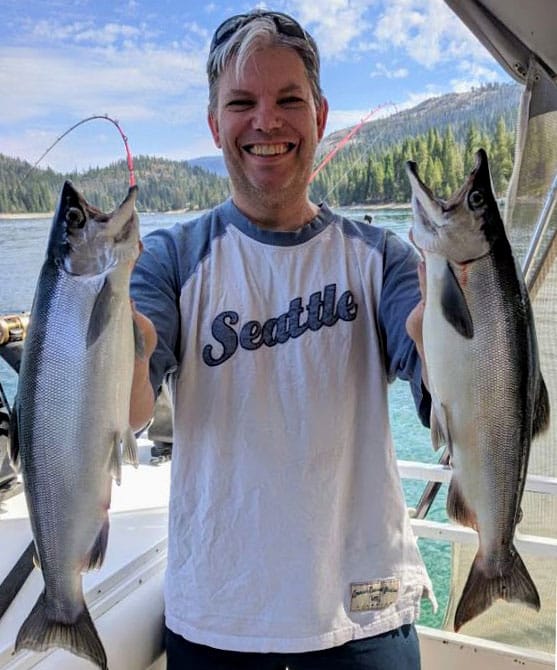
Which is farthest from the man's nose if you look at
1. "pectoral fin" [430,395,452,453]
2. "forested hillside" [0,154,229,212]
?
"forested hillside" [0,154,229,212]

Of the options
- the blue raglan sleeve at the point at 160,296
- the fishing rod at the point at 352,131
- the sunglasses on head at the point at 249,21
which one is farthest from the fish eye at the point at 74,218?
the fishing rod at the point at 352,131

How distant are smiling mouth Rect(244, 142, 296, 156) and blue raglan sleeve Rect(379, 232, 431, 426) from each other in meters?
0.33

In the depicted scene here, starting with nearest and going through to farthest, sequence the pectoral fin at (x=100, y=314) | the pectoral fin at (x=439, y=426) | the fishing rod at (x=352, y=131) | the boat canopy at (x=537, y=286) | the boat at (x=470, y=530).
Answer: the pectoral fin at (x=100, y=314)
the pectoral fin at (x=439, y=426)
the boat at (x=470, y=530)
the boat canopy at (x=537, y=286)
the fishing rod at (x=352, y=131)

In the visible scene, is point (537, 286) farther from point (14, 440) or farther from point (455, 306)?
point (14, 440)

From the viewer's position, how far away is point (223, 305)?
1624mm

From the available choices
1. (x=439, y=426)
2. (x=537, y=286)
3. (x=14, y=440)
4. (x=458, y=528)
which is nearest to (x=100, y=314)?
(x=14, y=440)

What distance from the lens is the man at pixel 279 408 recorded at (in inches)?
61.5

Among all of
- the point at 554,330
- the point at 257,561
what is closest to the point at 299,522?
the point at 257,561

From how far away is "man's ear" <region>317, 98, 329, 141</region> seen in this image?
1750 millimetres

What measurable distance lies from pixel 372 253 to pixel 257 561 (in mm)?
768

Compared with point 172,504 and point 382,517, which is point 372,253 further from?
point 172,504

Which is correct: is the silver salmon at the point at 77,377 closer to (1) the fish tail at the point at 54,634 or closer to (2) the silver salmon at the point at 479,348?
(1) the fish tail at the point at 54,634

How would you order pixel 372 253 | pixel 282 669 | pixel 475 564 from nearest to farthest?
pixel 475 564, pixel 282 669, pixel 372 253

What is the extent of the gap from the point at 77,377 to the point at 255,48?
888 mm
